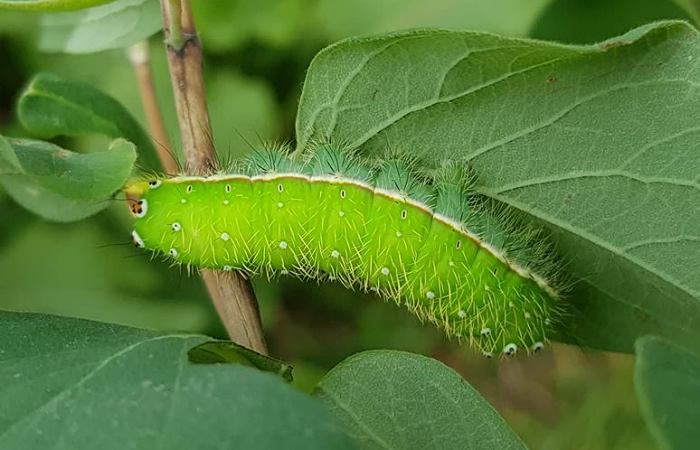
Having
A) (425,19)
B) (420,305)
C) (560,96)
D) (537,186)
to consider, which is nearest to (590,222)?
(537,186)

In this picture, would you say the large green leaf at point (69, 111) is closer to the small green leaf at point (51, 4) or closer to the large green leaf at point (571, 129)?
the small green leaf at point (51, 4)

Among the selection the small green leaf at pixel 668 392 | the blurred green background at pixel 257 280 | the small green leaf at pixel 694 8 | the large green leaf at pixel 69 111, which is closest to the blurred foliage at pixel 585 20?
the blurred green background at pixel 257 280

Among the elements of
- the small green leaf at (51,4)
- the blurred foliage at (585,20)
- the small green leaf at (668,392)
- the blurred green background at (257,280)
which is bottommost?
the blurred green background at (257,280)

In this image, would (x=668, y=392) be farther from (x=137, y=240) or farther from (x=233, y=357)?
(x=137, y=240)

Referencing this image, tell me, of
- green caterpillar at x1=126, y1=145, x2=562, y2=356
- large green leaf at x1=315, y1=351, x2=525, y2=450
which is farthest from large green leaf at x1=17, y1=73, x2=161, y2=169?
large green leaf at x1=315, y1=351, x2=525, y2=450

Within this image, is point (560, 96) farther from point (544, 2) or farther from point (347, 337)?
point (347, 337)
